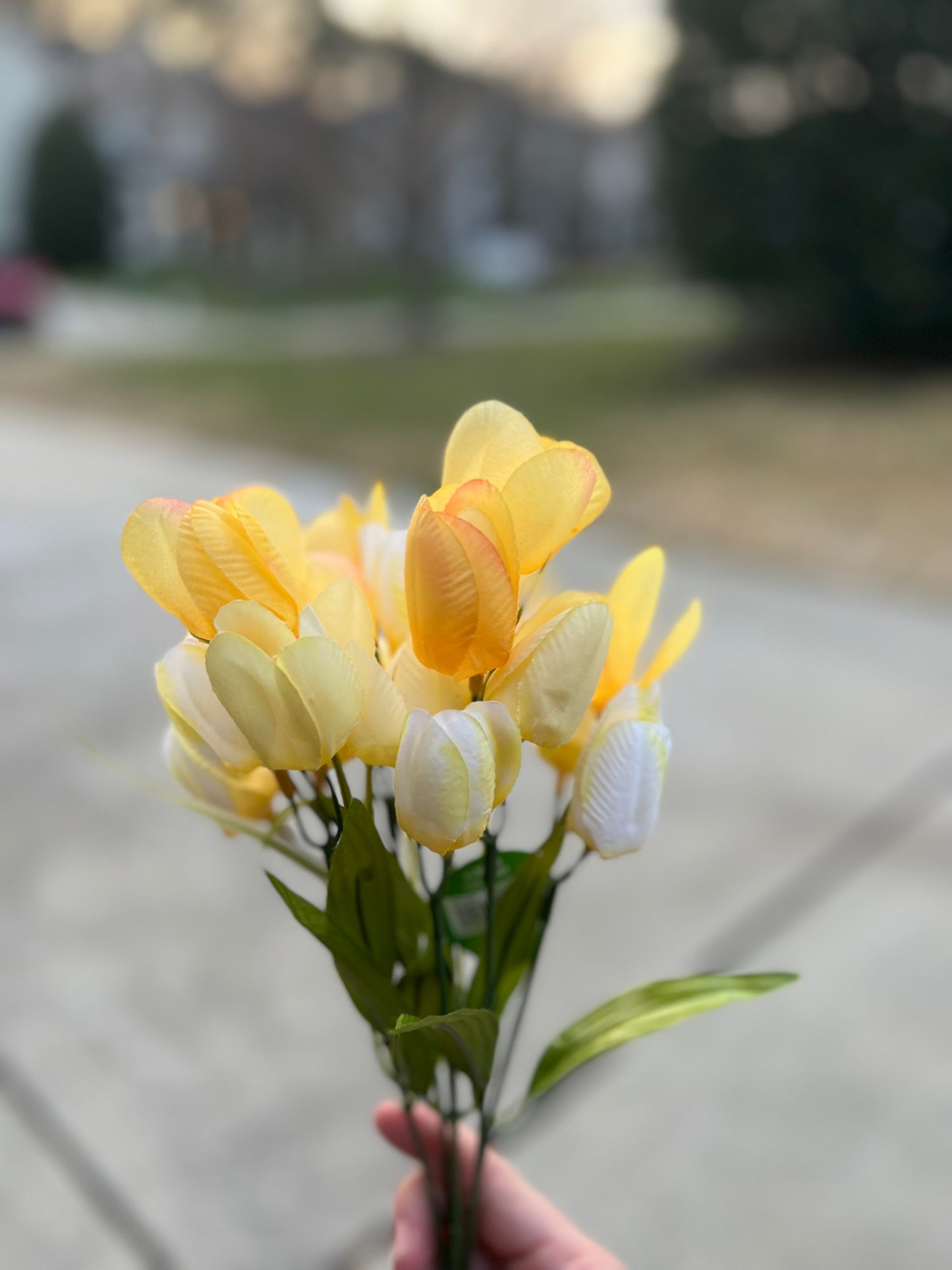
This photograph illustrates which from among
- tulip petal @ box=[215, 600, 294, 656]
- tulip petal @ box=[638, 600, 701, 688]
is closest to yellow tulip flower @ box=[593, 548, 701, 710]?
tulip petal @ box=[638, 600, 701, 688]

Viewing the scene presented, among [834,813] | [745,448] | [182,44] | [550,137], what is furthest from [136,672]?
[550,137]

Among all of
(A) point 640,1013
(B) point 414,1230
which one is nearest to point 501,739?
(A) point 640,1013

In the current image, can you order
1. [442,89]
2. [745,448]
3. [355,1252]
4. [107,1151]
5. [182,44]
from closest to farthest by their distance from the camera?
[355,1252] → [107,1151] → [745,448] → [442,89] → [182,44]

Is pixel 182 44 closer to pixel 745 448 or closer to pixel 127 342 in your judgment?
pixel 127 342

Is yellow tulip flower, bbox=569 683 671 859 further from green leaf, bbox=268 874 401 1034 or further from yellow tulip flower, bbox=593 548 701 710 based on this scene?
green leaf, bbox=268 874 401 1034

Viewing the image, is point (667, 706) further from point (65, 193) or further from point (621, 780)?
point (65, 193)
